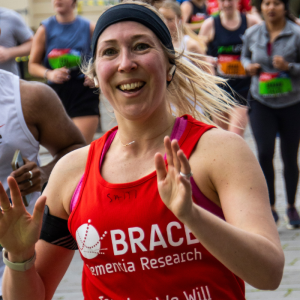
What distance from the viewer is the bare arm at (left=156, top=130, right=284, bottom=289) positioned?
64.6 inches

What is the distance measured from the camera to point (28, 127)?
111 inches

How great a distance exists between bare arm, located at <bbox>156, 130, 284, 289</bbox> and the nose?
35cm

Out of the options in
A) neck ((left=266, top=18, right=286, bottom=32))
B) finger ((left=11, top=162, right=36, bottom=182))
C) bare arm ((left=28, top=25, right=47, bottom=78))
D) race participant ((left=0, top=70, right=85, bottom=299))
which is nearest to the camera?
finger ((left=11, top=162, right=36, bottom=182))

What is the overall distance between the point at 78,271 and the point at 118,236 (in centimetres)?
263

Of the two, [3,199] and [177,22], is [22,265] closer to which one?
[3,199]

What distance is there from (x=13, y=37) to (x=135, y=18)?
3.95 meters

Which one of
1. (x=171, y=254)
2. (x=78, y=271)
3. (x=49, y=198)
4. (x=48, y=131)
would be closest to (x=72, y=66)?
(x=78, y=271)

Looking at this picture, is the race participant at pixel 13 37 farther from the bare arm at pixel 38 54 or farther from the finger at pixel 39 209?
the finger at pixel 39 209

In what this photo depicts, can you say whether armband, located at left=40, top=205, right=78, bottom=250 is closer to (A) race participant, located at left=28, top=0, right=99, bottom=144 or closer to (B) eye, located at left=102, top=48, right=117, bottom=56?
(B) eye, located at left=102, top=48, right=117, bottom=56

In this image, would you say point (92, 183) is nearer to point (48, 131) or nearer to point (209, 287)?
point (209, 287)

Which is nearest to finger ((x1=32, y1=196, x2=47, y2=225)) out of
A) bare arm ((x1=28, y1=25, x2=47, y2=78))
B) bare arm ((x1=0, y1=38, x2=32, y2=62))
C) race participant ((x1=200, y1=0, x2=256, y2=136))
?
bare arm ((x1=0, y1=38, x2=32, y2=62))

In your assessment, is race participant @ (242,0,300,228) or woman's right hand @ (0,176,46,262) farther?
race participant @ (242,0,300,228)

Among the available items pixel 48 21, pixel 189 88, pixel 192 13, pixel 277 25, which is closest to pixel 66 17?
pixel 48 21

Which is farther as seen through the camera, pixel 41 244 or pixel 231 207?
pixel 41 244
